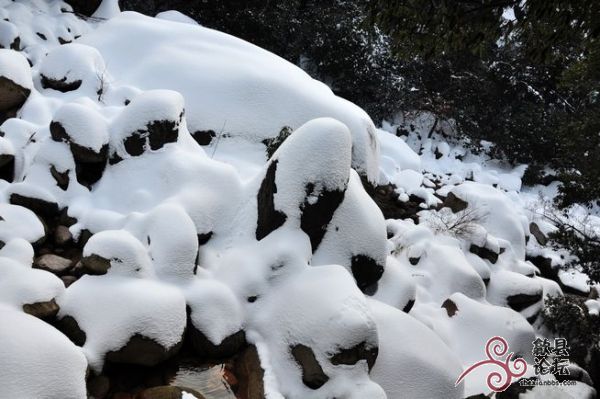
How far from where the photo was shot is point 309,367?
3.30m

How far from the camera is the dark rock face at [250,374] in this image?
3.21 meters

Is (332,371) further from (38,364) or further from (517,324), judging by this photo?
(517,324)

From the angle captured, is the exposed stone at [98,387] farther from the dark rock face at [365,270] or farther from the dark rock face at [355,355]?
the dark rock face at [365,270]

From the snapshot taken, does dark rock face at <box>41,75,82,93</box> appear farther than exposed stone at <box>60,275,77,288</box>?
Yes

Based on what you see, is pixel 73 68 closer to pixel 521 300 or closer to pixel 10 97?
pixel 10 97

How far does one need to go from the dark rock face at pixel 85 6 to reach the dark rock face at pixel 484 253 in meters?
8.94

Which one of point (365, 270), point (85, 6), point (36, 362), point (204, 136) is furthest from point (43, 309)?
point (85, 6)

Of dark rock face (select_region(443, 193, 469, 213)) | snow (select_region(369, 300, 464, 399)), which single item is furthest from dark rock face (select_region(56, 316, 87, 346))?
dark rock face (select_region(443, 193, 469, 213))

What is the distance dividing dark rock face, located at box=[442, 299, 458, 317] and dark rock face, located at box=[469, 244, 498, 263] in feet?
5.22

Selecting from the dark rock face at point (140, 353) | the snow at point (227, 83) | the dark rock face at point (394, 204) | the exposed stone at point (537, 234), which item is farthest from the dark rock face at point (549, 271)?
the dark rock face at point (140, 353)

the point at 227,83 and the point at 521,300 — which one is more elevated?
the point at 227,83

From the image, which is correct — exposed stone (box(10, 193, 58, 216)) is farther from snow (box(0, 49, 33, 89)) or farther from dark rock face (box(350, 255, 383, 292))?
dark rock face (box(350, 255, 383, 292))

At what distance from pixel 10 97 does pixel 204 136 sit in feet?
7.97

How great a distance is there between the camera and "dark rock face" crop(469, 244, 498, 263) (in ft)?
21.3
